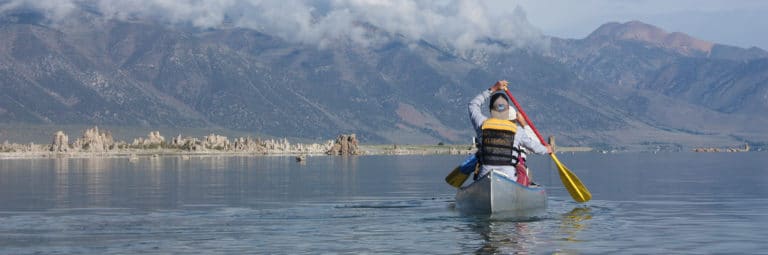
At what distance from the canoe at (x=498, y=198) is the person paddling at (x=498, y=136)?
0.57 m

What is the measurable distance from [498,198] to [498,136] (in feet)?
8.05

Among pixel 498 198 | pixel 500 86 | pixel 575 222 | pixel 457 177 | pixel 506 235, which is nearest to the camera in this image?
pixel 506 235

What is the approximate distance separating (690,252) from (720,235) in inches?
228

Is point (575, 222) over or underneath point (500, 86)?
underneath

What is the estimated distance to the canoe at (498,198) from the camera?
48.3 meters

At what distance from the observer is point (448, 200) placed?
6425 cm

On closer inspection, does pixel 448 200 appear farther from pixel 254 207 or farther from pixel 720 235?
pixel 720 235

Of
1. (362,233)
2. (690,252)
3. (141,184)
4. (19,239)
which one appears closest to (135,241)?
(19,239)

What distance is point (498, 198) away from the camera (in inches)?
1913

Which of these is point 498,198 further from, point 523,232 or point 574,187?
point 574,187

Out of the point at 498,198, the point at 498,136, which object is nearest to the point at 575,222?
the point at 498,198

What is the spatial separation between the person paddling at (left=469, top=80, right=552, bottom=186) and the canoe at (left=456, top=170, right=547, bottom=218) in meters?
0.57

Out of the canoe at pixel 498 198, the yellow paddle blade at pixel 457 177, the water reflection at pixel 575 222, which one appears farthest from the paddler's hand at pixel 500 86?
the yellow paddle blade at pixel 457 177

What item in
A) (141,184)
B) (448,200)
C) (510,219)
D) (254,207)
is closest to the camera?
(510,219)
